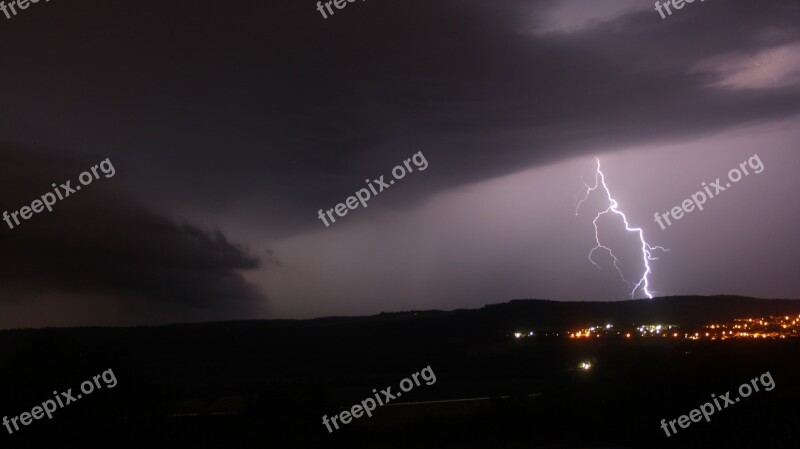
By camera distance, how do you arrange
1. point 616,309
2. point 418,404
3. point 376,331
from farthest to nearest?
point 376,331
point 616,309
point 418,404

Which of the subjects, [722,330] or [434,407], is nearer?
[434,407]

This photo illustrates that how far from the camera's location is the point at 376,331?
85.9 meters

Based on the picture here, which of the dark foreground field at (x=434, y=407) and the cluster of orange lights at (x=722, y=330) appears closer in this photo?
the dark foreground field at (x=434, y=407)

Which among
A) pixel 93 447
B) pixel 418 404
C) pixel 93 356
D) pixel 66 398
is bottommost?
pixel 418 404

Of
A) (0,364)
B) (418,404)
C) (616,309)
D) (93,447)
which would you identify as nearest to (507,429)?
(418,404)

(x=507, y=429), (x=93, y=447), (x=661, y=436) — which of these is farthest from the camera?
(x=507, y=429)

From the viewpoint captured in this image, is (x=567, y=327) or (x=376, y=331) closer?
(x=567, y=327)

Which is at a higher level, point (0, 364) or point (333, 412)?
point (0, 364)

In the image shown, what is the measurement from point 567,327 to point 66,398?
50.9m

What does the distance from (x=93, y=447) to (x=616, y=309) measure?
209 feet

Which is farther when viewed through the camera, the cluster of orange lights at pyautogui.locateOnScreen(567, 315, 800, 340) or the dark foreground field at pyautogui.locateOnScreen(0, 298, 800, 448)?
the cluster of orange lights at pyautogui.locateOnScreen(567, 315, 800, 340)

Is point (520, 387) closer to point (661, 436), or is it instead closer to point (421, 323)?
point (661, 436)

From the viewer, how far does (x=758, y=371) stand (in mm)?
A: 27750

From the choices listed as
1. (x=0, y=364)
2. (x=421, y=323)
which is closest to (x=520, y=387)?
(x=0, y=364)
